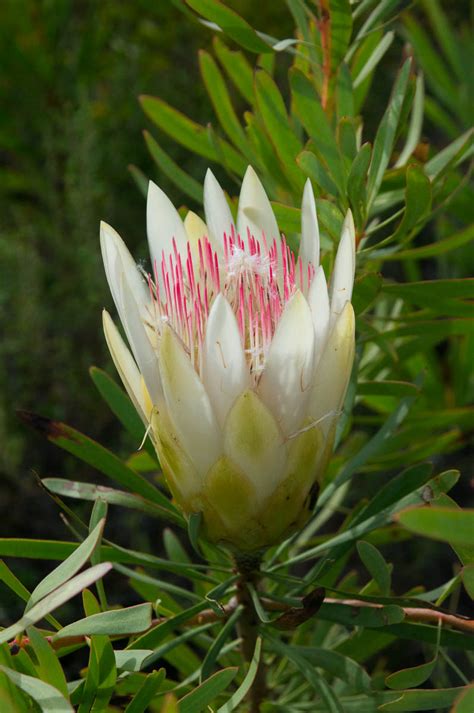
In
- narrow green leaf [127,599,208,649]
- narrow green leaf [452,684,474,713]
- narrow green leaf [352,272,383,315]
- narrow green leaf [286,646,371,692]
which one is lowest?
narrow green leaf [286,646,371,692]

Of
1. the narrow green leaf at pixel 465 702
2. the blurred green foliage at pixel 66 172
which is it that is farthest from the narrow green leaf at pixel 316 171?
the blurred green foliage at pixel 66 172

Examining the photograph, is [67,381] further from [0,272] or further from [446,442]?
[446,442]

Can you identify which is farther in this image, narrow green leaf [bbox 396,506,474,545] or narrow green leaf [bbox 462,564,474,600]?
narrow green leaf [bbox 462,564,474,600]

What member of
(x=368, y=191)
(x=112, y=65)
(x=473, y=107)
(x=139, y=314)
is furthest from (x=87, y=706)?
(x=112, y=65)

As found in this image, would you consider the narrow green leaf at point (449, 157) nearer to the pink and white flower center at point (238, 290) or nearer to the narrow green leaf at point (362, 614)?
the pink and white flower center at point (238, 290)

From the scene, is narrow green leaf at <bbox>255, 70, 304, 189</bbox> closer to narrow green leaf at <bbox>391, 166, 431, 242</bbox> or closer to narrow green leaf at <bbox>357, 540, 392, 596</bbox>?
narrow green leaf at <bbox>391, 166, 431, 242</bbox>

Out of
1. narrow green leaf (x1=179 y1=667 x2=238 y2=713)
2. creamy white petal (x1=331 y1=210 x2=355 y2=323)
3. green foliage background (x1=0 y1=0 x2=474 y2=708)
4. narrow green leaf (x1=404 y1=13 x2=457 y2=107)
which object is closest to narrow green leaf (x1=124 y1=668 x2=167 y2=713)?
narrow green leaf (x1=179 y1=667 x2=238 y2=713)

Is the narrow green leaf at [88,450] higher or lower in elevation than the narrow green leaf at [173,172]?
lower

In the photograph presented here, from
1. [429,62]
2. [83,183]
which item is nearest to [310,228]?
A: [429,62]
